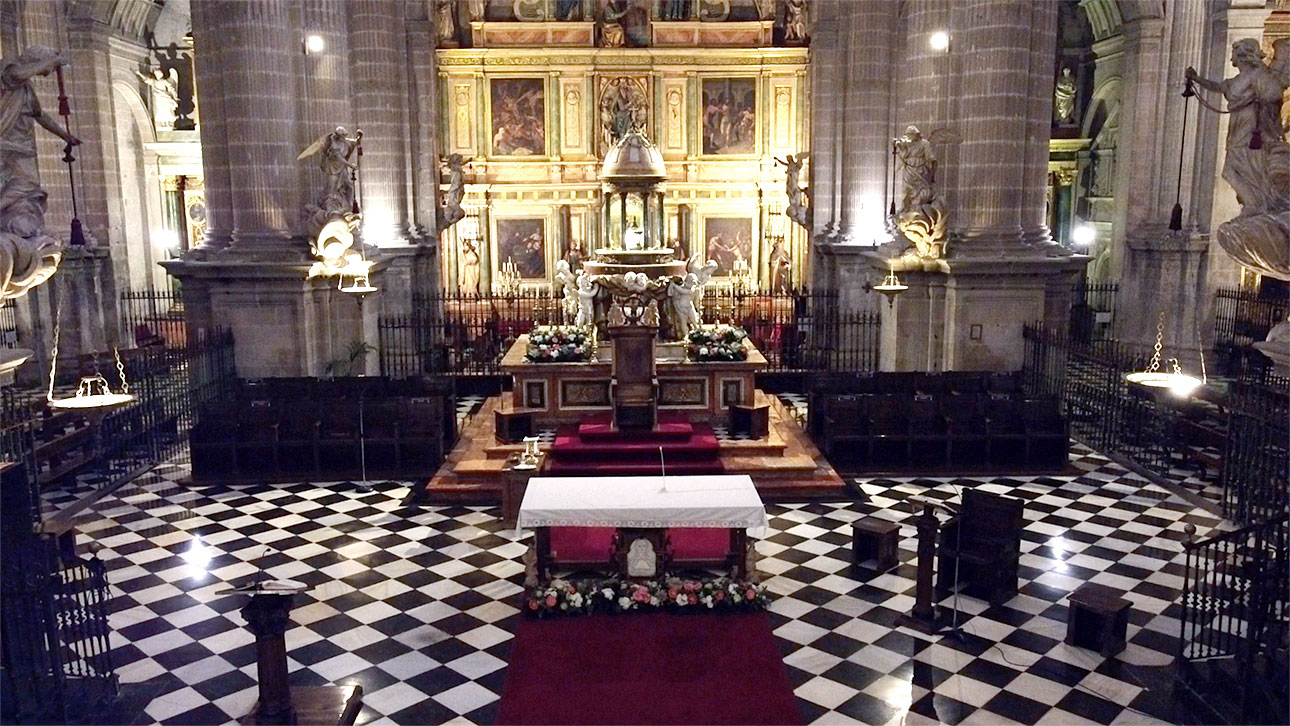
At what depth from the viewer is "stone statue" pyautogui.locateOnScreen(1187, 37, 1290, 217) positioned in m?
8.29

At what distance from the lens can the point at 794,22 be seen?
30.5m

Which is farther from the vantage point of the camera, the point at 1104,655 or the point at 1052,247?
the point at 1052,247

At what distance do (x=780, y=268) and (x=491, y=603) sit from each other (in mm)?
20948

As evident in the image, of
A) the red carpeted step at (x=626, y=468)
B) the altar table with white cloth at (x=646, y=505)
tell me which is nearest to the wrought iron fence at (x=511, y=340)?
the red carpeted step at (x=626, y=468)

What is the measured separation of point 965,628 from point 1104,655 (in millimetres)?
1224

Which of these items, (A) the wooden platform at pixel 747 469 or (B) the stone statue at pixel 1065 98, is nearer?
(A) the wooden platform at pixel 747 469

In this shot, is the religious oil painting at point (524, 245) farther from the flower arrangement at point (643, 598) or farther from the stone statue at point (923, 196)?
the flower arrangement at point (643, 598)

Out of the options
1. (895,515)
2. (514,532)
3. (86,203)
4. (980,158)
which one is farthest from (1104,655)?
(86,203)

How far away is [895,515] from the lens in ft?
43.3

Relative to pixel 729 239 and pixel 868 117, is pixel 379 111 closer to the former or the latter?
pixel 868 117

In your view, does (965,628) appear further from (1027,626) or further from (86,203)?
Answer: (86,203)

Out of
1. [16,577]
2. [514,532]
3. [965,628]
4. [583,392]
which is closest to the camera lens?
[16,577]

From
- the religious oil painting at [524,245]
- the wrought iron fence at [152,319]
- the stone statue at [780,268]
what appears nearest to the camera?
the wrought iron fence at [152,319]

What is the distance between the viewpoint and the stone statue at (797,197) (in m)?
27.4
